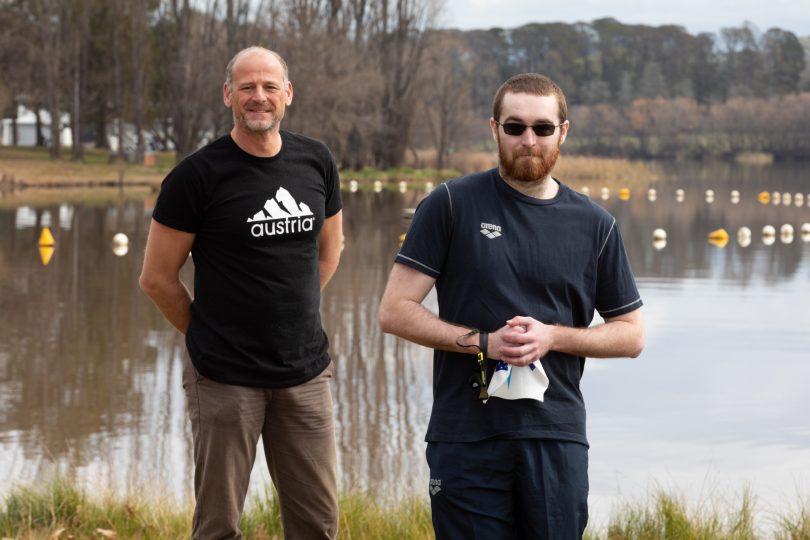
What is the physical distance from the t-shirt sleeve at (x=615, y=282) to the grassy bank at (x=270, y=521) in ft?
6.09

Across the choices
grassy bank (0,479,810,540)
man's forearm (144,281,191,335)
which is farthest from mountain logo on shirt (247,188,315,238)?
grassy bank (0,479,810,540)

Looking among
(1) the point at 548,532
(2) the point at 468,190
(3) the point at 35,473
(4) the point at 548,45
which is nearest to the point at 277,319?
(2) the point at 468,190

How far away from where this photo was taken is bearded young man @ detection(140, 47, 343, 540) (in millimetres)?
4254

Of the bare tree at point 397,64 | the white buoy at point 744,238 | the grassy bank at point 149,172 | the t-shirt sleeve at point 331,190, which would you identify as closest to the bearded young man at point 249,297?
the t-shirt sleeve at point 331,190

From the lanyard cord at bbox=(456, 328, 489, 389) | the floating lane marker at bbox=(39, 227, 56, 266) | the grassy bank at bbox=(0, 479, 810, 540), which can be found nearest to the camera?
the lanyard cord at bbox=(456, 328, 489, 389)

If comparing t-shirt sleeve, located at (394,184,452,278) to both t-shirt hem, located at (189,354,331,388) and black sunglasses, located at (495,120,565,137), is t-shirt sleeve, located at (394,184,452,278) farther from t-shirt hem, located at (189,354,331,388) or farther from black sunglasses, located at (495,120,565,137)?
t-shirt hem, located at (189,354,331,388)

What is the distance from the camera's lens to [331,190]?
4.62 m

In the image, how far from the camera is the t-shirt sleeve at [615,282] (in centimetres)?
363

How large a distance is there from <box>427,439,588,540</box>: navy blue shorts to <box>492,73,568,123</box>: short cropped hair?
0.92 m

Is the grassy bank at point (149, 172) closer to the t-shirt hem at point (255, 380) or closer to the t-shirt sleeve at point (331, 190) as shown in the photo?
the t-shirt sleeve at point (331, 190)

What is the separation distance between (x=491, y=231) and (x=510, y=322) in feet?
0.89

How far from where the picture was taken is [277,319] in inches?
168

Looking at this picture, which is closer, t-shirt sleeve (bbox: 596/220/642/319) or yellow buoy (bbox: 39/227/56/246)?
t-shirt sleeve (bbox: 596/220/642/319)

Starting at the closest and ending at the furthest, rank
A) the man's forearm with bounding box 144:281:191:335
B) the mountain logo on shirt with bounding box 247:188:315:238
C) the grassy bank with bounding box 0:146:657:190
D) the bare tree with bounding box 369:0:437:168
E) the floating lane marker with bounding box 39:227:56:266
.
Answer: the mountain logo on shirt with bounding box 247:188:315:238 < the man's forearm with bounding box 144:281:191:335 < the floating lane marker with bounding box 39:227:56:266 < the grassy bank with bounding box 0:146:657:190 < the bare tree with bounding box 369:0:437:168
